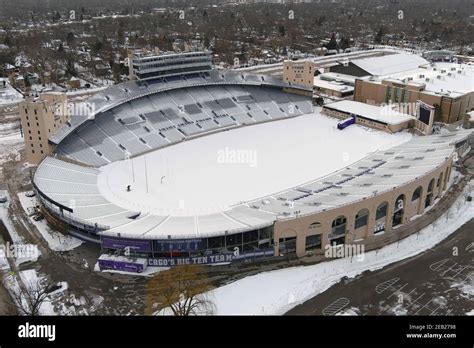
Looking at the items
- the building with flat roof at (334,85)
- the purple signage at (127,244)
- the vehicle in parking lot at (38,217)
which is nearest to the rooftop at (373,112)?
the building with flat roof at (334,85)

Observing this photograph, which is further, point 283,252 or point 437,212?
point 437,212

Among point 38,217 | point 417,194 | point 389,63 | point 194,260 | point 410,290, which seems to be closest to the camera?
point 410,290

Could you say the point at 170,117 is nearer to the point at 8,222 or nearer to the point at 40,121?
the point at 40,121

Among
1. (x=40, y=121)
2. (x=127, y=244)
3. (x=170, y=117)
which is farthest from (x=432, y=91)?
(x=40, y=121)

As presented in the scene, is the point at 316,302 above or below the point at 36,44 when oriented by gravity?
below
